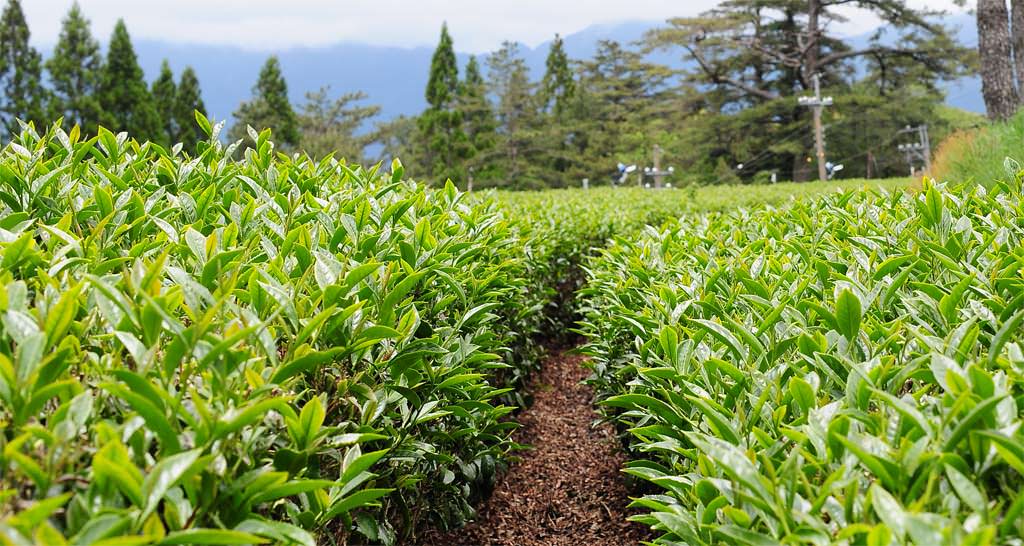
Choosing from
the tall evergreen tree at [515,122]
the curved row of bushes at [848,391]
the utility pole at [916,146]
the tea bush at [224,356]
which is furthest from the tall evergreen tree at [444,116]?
the curved row of bushes at [848,391]

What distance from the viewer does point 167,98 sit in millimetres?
30000

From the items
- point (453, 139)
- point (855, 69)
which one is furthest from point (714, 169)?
point (453, 139)

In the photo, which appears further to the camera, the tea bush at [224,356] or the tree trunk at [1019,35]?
the tree trunk at [1019,35]

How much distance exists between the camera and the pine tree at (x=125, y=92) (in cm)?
2666

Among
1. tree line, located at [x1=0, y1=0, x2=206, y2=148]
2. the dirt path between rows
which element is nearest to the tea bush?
the dirt path between rows

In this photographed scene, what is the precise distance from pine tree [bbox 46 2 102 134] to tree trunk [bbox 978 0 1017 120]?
1071 inches

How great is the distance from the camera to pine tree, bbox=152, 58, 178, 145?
97.3ft

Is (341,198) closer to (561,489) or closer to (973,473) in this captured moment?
(561,489)

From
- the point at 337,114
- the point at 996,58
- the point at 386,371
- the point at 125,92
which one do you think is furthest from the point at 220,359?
the point at 337,114

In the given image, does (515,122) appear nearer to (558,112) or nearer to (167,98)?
(558,112)

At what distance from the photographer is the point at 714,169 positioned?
36.2 m

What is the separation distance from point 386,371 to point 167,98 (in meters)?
32.6

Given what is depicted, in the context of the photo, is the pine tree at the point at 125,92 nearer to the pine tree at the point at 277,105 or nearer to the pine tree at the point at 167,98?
the pine tree at the point at 167,98

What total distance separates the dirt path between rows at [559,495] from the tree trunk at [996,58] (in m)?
6.55
